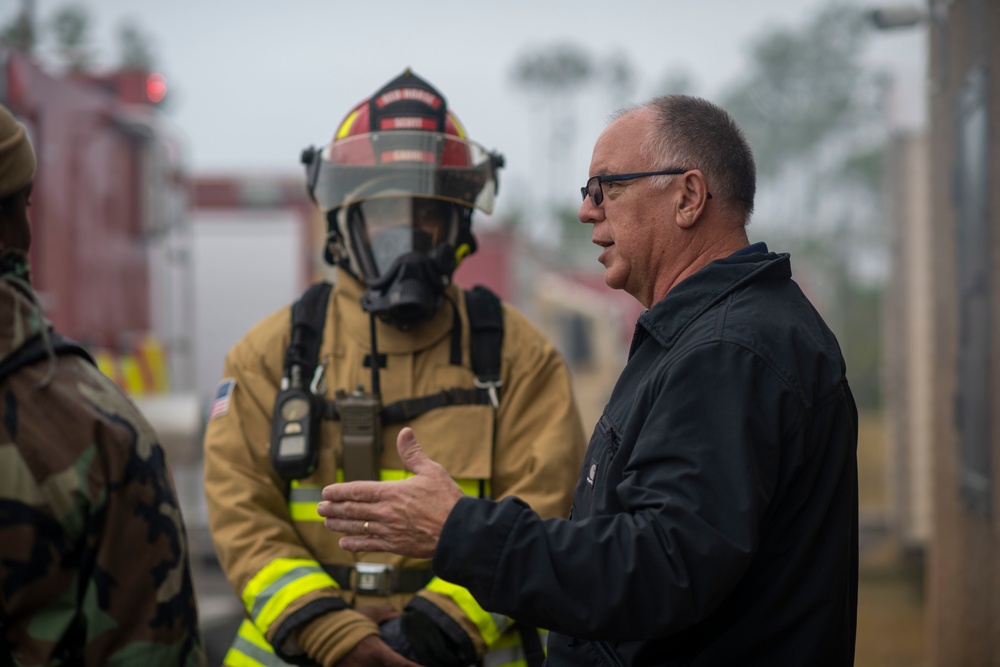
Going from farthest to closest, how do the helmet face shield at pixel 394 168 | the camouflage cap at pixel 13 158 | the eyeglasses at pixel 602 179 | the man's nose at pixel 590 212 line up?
the helmet face shield at pixel 394 168
the man's nose at pixel 590 212
the eyeglasses at pixel 602 179
the camouflage cap at pixel 13 158

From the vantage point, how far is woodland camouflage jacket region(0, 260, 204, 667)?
176 cm

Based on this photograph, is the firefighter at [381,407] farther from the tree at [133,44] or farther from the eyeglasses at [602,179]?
the tree at [133,44]

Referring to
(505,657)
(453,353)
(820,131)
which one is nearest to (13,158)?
(453,353)

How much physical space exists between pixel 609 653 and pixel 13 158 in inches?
51.6

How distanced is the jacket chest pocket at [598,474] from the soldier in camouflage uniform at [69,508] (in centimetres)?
72

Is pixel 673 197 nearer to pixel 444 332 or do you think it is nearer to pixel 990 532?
pixel 444 332

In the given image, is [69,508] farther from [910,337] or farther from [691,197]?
[910,337]

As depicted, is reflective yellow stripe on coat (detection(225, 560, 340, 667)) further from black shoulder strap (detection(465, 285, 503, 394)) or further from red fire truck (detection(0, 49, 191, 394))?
red fire truck (detection(0, 49, 191, 394))

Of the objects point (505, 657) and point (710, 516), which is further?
point (505, 657)

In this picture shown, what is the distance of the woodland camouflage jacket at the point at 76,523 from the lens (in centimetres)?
176

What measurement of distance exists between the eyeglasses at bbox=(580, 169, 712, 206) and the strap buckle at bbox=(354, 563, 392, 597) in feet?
3.59

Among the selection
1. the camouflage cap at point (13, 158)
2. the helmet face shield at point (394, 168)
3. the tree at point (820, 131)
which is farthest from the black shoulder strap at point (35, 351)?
the tree at point (820, 131)

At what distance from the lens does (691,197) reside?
212 cm

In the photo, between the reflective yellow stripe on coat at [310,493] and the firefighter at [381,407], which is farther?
the reflective yellow stripe on coat at [310,493]
